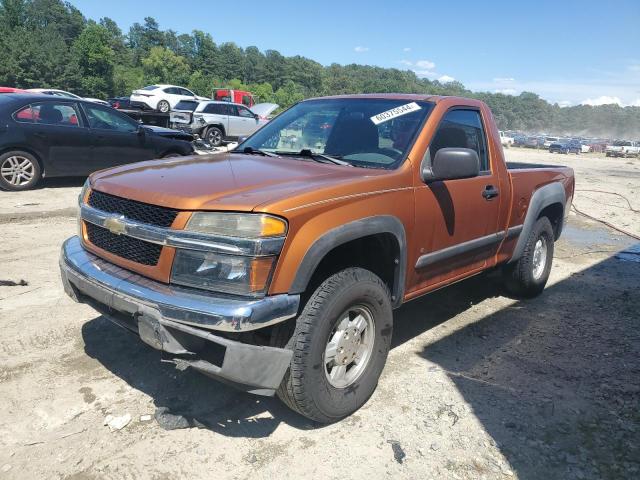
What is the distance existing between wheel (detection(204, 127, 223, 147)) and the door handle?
1569 centimetres

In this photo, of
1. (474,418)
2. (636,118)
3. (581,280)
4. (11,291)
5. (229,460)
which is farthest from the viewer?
(636,118)

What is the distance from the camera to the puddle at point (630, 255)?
23.0ft

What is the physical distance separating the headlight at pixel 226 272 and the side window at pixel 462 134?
1687 millimetres

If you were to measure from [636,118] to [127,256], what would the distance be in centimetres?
17558

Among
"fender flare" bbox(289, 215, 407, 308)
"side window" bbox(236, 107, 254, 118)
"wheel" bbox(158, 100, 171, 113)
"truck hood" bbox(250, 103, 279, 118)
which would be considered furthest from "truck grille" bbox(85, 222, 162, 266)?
"wheel" bbox(158, 100, 171, 113)

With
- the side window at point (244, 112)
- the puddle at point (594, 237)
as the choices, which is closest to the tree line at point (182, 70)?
the puddle at point (594, 237)

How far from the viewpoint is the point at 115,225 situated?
8.98 ft

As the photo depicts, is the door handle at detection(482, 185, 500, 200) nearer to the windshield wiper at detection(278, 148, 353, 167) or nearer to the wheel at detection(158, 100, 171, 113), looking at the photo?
the windshield wiper at detection(278, 148, 353, 167)

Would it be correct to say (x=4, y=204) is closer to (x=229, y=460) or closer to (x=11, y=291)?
(x=11, y=291)

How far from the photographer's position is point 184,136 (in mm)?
10695

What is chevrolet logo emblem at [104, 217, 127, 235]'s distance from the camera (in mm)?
2695

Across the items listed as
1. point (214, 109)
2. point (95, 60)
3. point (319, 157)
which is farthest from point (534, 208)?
point (95, 60)

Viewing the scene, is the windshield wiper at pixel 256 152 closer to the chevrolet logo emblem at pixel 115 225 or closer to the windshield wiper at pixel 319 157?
the windshield wiper at pixel 319 157

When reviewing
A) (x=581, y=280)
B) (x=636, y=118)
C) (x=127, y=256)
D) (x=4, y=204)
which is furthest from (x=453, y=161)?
(x=636, y=118)
